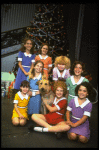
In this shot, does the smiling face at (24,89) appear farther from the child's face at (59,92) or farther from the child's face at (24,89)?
the child's face at (59,92)

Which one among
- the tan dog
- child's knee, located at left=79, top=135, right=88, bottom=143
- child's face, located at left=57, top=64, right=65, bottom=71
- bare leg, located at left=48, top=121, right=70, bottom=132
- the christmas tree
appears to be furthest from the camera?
the christmas tree

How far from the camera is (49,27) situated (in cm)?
578

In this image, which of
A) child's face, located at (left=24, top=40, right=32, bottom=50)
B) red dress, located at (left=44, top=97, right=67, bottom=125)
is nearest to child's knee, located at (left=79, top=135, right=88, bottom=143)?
red dress, located at (left=44, top=97, right=67, bottom=125)

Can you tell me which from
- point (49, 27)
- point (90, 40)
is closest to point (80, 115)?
point (90, 40)

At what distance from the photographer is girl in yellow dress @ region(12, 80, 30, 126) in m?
2.59

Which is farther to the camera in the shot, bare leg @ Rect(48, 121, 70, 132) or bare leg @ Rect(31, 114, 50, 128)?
bare leg @ Rect(31, 114, 50, 128)

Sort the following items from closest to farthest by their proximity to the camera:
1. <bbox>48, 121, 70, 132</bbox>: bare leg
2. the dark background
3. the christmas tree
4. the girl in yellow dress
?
<bbox>48, 121, 70, 132</bbox>: bare leg, the girl in yellow dress, the dark background, the christmas tree

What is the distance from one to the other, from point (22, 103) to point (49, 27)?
3.82m

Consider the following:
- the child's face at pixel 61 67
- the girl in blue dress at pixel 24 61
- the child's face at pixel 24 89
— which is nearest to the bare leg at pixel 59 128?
the child's face at pixel 24 89

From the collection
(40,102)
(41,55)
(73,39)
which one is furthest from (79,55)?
(40,102)

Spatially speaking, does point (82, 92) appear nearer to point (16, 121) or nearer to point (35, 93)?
point (35, 93)

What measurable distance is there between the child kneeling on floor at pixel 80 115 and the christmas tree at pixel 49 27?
3.59m

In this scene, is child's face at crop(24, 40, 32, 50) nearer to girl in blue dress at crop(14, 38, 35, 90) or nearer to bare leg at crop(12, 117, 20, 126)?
girl in blue dress at crop(14, 38, 35, 90)

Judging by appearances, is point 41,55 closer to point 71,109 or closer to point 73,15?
point 71,109
